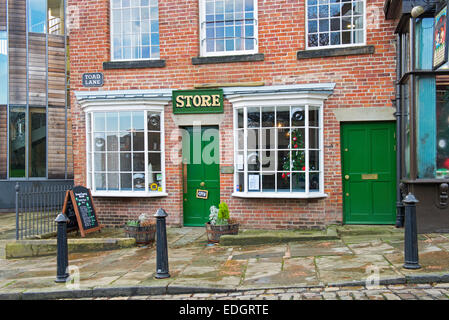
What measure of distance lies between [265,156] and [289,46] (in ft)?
7.95

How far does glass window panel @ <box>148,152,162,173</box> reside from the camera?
392 inches

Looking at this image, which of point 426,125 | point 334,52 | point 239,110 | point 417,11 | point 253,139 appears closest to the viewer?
point 417,11

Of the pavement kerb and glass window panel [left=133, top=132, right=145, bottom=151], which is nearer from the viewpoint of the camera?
the pavement kerb

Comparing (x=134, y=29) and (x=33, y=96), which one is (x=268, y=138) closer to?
(x=134, y=29)

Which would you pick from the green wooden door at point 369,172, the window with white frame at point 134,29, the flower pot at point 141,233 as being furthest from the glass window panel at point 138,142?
the green wooden door at point 369,172

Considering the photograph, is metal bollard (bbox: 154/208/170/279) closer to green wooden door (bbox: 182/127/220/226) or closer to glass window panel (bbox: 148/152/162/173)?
green wooden door (bbox: 182/127/220/226)

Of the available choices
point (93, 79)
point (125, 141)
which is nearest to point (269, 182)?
point (125, 141)

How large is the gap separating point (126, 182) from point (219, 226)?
277 cm

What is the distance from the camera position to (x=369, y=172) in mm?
9062

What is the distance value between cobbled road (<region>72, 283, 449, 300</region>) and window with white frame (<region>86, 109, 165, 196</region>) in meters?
4.52

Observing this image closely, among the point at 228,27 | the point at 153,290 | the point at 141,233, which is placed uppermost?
the point at 228,27

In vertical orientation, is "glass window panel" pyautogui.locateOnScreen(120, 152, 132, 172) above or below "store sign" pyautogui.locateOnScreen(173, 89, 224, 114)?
below

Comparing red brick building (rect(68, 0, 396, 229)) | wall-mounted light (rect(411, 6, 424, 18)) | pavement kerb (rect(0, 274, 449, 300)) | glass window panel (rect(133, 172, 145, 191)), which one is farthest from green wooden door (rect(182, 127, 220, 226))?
wall-mounted light (rect(411, 6, 424, 18))

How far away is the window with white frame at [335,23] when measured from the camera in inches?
358
